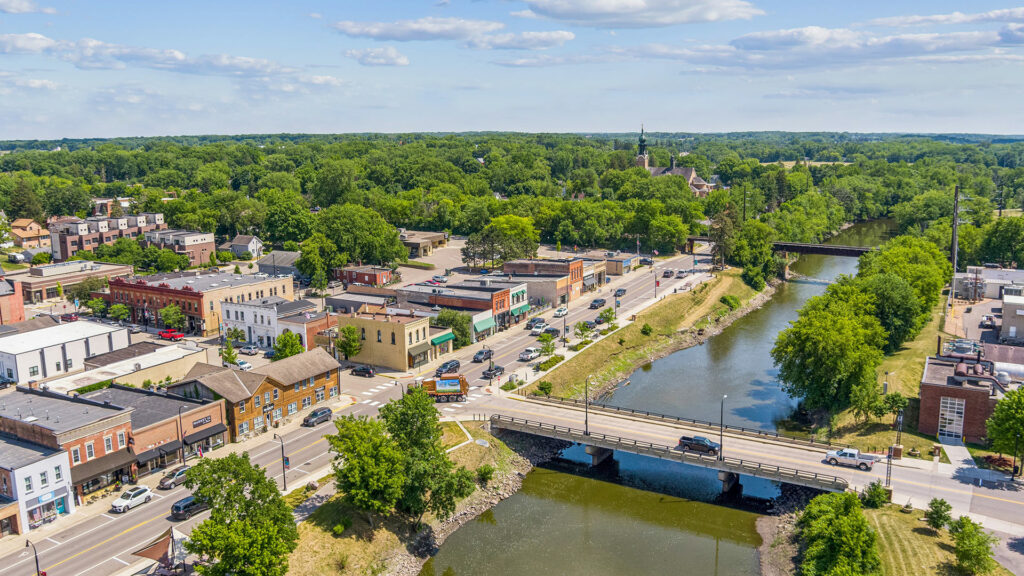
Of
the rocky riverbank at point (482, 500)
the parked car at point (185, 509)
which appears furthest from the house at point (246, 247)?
the parked car at point (185, 509)

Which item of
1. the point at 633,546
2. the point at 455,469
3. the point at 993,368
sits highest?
the point at 993,368

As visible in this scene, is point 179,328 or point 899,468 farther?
point 179,328

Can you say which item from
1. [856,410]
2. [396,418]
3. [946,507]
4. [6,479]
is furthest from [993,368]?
[6,479]

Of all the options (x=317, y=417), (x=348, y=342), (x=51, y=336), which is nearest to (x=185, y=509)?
(x=317, y=417)

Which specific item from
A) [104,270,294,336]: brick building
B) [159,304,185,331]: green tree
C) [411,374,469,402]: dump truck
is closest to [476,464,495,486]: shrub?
[411,374,469,402]: dump truck

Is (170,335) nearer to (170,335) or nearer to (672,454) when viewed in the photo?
(170,335)

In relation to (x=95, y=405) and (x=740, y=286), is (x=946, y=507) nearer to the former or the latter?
(x=95, y=405)
